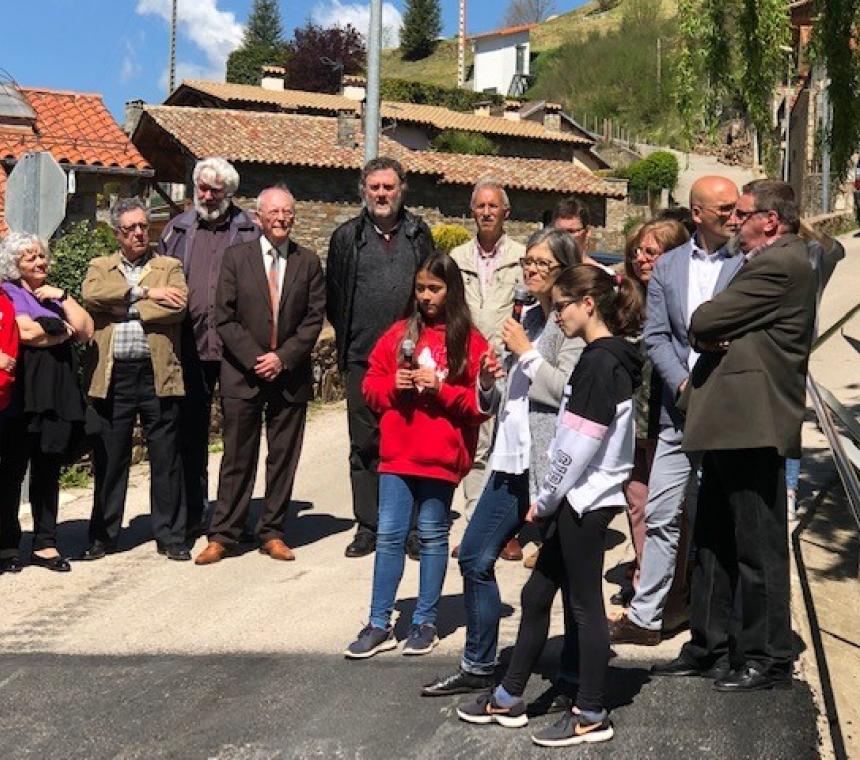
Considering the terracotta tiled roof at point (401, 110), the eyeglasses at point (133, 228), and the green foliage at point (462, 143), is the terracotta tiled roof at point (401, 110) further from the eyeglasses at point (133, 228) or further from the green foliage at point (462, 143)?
the eyeglasses at point (133, 228)

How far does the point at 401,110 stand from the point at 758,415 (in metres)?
49.0

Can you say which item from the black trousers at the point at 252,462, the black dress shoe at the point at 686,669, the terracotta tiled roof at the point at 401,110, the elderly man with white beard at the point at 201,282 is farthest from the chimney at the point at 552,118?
the black dress shoe at the point at 686,669

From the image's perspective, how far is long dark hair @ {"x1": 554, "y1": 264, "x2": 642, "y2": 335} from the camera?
14.9ft

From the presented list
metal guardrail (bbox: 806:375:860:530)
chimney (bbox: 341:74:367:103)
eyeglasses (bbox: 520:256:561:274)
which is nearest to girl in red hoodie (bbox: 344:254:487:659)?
eyeglasses (bbox: 520:256:561:274)

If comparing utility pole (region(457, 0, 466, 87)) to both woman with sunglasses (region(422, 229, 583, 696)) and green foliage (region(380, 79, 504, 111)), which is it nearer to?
green foliage (region(380, 79, 504, 111))

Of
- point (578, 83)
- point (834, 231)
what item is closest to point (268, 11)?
point (578, 83)

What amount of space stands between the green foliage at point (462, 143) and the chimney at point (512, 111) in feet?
24.1

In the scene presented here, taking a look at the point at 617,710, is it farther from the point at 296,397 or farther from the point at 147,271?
the point at 147,271

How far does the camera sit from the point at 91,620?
6.11 metres

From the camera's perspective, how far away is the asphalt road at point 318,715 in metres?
4.43

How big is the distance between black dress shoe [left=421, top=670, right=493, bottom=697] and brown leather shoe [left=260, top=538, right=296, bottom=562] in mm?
2295

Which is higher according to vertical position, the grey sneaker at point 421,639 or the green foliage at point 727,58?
the green foliage at point 727,58

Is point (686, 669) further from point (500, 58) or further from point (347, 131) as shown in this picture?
point (500, 58)

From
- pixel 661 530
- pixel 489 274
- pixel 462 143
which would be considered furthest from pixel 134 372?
pixel 462 143
